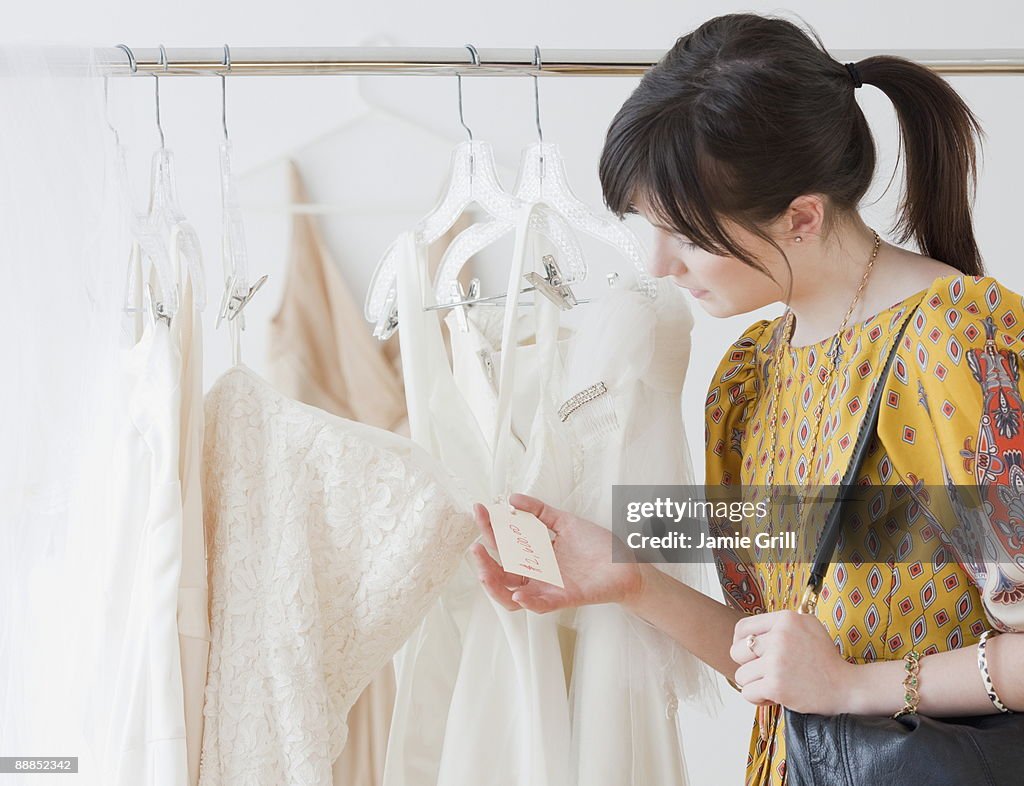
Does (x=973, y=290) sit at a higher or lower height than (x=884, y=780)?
higher

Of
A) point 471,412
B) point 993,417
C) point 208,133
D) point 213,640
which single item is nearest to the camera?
point 993,417

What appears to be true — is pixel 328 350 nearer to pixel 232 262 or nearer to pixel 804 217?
pixel 232 262

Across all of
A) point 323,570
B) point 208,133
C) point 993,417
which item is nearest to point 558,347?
point 323,570

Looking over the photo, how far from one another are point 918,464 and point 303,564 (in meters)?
0.48

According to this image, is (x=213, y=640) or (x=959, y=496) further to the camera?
(x=213, y=640)

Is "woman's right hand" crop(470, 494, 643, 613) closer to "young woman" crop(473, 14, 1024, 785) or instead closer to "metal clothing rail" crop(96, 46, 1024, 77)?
"young woman" crop(473, 14, 1024, 785)

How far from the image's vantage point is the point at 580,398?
95 cm

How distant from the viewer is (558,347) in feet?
3.36

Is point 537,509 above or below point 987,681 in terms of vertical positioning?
above

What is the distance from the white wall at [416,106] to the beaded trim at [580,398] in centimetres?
80

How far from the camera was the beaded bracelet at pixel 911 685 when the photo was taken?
775 millimetres

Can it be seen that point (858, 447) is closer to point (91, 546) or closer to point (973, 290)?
point (973, 290)

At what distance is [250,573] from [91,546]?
124mm

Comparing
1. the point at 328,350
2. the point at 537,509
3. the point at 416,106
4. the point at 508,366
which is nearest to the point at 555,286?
the point at 508,366
